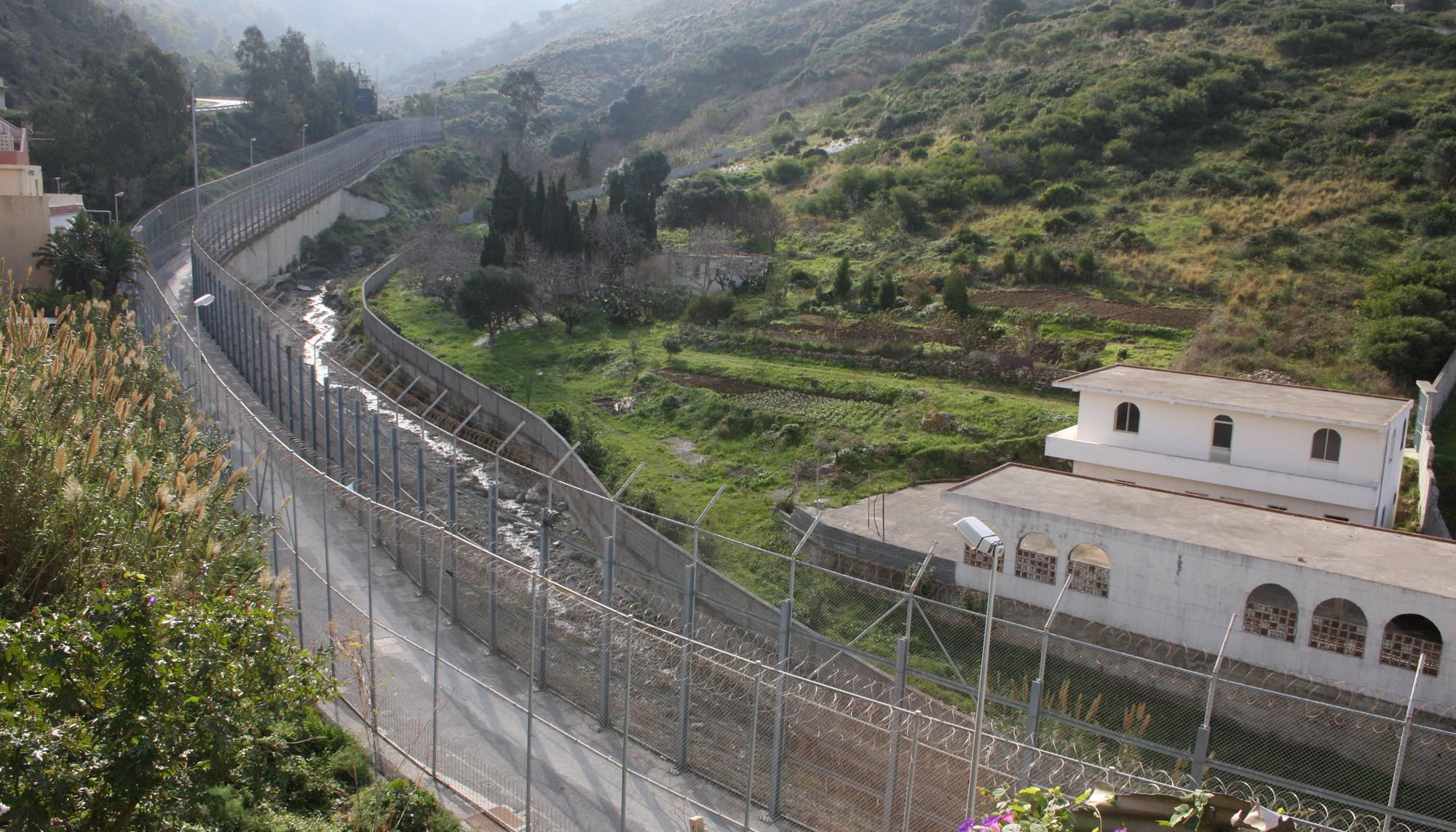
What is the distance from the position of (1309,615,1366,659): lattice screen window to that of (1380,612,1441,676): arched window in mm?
264

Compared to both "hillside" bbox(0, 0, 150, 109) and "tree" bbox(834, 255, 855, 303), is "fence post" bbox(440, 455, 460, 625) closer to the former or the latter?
"tree" bbox(834, 255, 855, 303)

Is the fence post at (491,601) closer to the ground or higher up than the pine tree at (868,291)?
closer to the ground

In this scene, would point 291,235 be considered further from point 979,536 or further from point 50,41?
point 979,536

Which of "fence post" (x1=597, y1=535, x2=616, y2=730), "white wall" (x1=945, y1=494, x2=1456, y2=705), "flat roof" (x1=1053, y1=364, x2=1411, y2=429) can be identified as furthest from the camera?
"flat roof" (x1=1053, y1=364, x2=1411, y2=429)

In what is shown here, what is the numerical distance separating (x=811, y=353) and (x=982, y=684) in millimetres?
23366

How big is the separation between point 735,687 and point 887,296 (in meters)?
25.4

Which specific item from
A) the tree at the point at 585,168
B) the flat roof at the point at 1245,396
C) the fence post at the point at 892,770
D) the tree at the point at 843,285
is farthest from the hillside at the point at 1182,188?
the fence post at the point at 892,770

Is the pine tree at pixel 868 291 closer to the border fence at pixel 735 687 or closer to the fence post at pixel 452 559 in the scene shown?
the border fence at pixel 735 687

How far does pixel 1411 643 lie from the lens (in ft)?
41.9

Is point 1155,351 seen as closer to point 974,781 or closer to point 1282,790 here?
point 1282,790

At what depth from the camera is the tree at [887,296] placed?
3388 centimetres

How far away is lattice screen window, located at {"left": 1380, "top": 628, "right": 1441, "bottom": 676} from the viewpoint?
12648 millimetres

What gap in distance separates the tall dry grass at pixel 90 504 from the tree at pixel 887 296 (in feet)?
81.5

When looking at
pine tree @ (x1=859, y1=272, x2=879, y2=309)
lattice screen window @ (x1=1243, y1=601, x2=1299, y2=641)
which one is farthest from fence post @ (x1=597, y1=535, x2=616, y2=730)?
pine tree @ (x1=859, y1=272, x2=879, y2=309)
